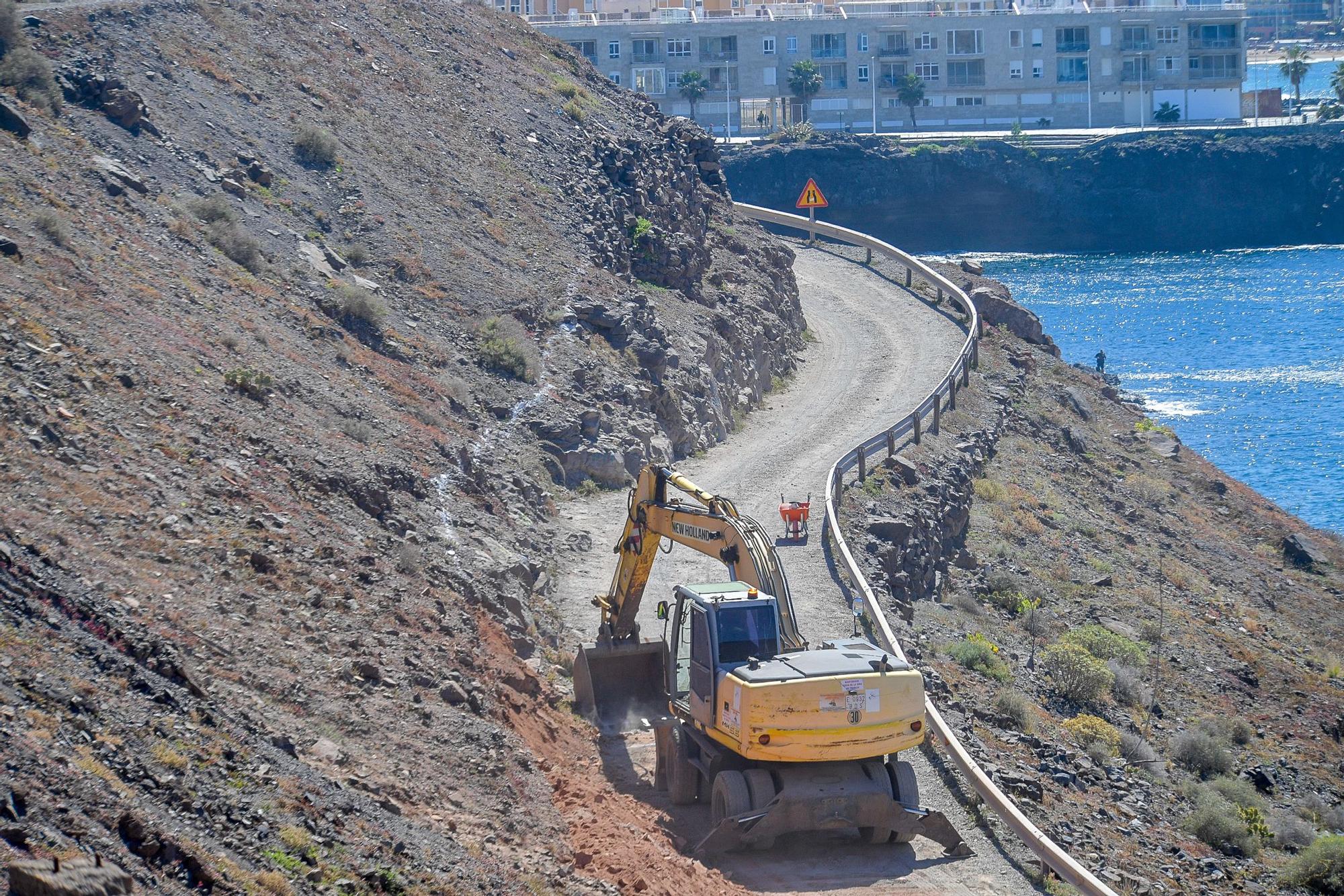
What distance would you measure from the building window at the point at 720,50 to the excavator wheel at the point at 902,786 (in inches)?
4321

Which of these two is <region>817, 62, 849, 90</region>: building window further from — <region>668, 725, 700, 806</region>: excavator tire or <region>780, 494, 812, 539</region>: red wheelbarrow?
<region>668, 725, 700, 806</region>: excavator tire

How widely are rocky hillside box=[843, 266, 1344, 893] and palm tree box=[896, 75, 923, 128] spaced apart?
75.2m

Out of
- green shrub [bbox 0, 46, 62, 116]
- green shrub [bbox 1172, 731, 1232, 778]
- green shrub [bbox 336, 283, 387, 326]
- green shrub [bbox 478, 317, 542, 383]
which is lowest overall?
green shrub [bbox 1172, 731, 1232, 778]

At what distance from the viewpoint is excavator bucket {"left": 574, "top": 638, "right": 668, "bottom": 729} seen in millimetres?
19188

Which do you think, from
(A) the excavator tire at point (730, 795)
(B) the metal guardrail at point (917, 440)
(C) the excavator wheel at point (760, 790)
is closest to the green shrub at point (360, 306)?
(B) the metal guardrail at point (917, 440)

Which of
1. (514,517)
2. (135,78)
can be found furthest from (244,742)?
(135,78)

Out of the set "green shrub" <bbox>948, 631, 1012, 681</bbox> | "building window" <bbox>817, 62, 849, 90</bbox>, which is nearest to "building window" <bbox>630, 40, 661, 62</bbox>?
"building window" <bbox>817, 62, 849, 90</bbox>

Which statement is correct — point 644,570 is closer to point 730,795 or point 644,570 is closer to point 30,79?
point 730,795

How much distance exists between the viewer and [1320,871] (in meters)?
18.9

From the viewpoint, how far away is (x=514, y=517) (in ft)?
82.7

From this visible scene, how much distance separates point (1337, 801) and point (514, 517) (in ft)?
49.1

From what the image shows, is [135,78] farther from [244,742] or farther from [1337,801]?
[1337,801]

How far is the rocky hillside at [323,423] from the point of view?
37.2 feet

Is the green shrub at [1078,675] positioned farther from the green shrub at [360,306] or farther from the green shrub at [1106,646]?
the green shrub at [360,306]
